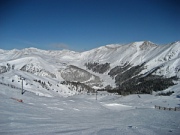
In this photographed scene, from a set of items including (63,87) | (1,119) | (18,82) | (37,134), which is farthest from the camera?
(63,87)

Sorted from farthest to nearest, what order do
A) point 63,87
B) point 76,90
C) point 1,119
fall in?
point 76,90
point 63,87
point 1,119

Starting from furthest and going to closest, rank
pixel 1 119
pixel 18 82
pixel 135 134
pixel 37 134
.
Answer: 1. pixel 18 82
2. pixel 1 119
3. pixel 135 134
4. pixel 37 134

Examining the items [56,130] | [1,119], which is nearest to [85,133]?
[56,130]

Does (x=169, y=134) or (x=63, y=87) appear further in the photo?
(x=63, y=87)

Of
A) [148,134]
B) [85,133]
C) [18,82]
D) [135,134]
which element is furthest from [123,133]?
[18,82]

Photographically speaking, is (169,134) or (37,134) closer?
(37,134)

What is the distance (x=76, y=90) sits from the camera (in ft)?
645

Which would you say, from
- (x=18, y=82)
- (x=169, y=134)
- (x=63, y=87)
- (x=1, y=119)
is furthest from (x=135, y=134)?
(x=63, y=87)

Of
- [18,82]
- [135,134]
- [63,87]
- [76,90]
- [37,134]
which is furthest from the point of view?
[76,90]

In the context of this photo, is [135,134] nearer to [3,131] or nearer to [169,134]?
[169,134]

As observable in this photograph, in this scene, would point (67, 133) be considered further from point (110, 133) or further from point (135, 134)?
point (135, 134)

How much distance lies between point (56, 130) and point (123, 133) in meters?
6.34

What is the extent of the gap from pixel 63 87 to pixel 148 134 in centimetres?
16667

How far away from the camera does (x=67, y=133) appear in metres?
19.7
